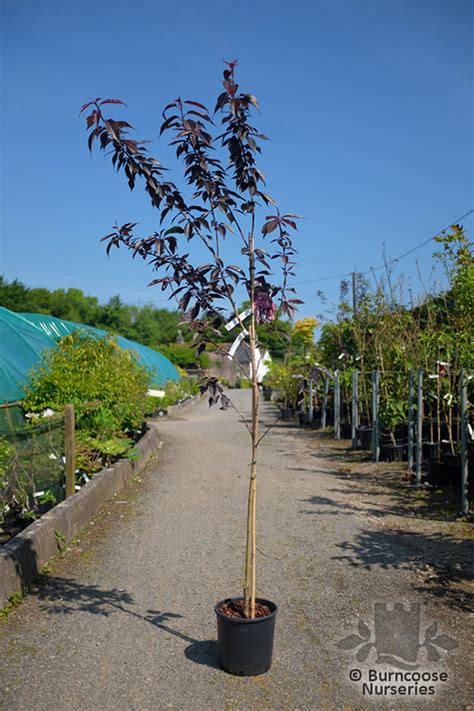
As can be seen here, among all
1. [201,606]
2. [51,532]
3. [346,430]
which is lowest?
[201,606]

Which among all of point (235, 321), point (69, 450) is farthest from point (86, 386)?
point (235, 321)

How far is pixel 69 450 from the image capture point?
8.01 metres

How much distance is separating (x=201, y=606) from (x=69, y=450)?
3.36 metres

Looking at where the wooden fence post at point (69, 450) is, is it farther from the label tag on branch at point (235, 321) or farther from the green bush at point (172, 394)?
the green bush at point (172, 394)

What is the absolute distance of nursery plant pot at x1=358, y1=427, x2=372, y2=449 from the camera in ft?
46.1

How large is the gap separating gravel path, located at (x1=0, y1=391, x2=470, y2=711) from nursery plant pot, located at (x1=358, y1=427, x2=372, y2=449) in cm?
458

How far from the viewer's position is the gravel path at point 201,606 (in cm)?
392

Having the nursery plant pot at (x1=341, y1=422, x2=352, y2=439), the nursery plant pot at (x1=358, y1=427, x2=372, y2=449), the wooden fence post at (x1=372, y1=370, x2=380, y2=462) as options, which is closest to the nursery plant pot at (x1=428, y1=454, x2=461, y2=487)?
the wooden fence post at (x1=372, y1=370, x2=380, y2=462)

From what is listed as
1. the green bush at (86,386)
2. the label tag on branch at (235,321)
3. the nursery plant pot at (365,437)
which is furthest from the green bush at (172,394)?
the label tag on branch at (235,321)

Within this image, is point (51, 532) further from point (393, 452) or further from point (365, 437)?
point (365, 437)

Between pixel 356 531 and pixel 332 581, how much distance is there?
175 centimetres

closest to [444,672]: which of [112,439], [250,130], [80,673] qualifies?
[80,673]

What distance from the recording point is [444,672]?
13.7 ft

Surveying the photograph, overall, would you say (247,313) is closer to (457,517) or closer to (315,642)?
(315,642)
